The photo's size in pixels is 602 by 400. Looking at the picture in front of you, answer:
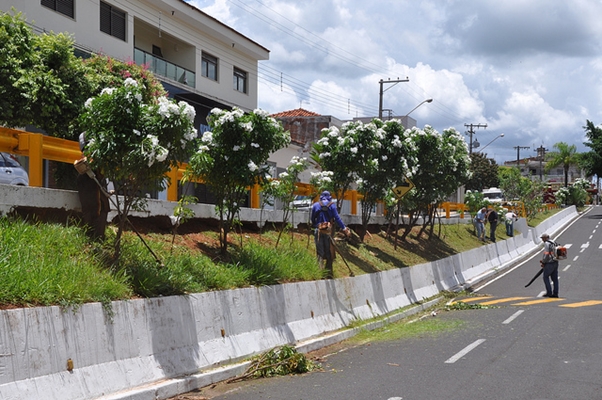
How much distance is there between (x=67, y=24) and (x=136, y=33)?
620 centimetres

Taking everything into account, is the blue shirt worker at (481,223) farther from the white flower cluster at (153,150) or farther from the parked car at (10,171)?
the white flower cluster at (153,150)

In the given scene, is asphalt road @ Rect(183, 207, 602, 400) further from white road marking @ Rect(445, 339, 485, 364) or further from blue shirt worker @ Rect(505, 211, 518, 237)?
blue shirt worker @ Rect(505, 211, 518, 237)

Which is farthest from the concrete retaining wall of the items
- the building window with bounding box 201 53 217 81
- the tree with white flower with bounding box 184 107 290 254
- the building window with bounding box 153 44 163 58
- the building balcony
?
the building window with bounding box 201 53 217 81

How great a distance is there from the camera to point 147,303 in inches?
340

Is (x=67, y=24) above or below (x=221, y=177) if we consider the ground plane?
above

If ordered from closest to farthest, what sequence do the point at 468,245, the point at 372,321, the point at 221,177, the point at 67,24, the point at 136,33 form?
the point at 221,177 < the point at 372,321 < the point at 67,24 < the point at 136,33 < the point at 468,245

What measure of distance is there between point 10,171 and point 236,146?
450cm

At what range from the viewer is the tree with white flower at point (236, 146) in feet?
39.9

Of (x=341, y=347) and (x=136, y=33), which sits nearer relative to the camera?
(x=341, y=347)

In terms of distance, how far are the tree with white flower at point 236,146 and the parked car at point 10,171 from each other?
3.18 meters

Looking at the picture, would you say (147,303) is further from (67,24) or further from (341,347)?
(67,24)

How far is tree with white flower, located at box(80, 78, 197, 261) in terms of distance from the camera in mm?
8977

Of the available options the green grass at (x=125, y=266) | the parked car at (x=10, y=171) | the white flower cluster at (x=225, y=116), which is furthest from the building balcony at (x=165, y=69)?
the white flower cluster at (x=225, y=116)

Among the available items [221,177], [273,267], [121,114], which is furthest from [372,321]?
[121,114]
